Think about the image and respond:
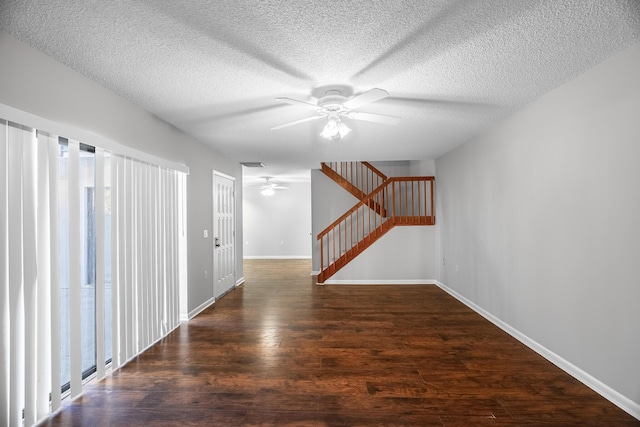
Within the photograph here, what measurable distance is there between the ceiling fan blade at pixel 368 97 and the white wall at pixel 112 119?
2.05 m

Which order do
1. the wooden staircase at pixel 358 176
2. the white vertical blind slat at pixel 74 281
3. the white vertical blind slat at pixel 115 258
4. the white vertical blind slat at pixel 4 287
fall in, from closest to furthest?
the white vertical blind slat at pixel 4 287, the white vertical blind slat at pixel 74 281, the white vertical blind slat at pixel 115 258, the wooden staircase at pixel 358 176

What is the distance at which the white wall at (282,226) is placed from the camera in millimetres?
10609

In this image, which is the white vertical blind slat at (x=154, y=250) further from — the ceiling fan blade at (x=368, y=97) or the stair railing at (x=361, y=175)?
the stair railing at (x=361, y=175)

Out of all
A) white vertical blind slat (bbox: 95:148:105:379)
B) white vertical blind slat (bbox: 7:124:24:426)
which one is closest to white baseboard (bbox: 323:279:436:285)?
white vertical blind slat (bbox: 95:148:105:379)

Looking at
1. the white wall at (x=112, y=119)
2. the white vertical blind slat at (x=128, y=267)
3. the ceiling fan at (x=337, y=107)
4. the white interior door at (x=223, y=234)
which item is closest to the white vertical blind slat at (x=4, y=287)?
the white wall at (x=112, y=119)

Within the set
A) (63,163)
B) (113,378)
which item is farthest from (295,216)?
(113,378)

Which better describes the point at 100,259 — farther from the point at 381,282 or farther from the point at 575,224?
the point at 381,282

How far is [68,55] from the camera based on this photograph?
217cm

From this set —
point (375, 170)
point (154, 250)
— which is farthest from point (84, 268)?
point (375, 170)

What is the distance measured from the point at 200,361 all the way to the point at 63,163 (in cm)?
516

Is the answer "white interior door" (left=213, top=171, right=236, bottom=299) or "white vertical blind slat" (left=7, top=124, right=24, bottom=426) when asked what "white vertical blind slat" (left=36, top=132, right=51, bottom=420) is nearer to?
"white vertical blind slat" (left=7, top=124, right=24, bottom=426)

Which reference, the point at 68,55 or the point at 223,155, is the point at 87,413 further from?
the point at 223,155

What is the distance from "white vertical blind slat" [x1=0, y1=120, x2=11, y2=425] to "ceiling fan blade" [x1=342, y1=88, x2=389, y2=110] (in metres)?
2.27

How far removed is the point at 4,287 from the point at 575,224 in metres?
4.01
